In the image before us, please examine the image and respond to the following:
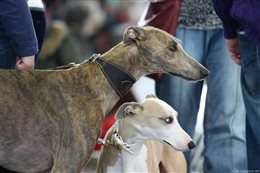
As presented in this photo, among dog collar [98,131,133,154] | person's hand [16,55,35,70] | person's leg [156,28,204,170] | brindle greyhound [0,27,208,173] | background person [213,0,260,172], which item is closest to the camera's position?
brindle greyhound [0,27,208,173]

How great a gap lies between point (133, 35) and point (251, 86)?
0.77 meters

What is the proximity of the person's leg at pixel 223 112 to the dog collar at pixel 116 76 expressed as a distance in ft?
3.26

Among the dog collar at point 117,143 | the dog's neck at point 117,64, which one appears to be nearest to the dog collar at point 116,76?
the dog's neck at point 117,64

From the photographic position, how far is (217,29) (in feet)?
11.6

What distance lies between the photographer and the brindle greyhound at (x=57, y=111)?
8.30 ft

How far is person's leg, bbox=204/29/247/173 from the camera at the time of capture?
3.54m

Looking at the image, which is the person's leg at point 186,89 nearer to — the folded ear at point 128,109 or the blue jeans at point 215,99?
the blue jeans at point 215,99

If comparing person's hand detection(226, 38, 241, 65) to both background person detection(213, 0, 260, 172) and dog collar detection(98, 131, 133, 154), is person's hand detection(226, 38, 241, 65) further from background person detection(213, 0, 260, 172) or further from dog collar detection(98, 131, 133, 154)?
dog collar detection(98, 131, 133, 154)

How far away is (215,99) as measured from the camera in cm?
361

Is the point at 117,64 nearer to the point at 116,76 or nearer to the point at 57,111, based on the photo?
the point at 116,76

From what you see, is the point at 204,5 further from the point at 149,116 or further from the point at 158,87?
the point at 149,116

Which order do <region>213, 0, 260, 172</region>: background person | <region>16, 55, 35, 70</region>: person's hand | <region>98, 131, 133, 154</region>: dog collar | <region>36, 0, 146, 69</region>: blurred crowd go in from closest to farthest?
<region>16, 55, 35, 70</region>: person's hand → <region>213, 0, 260, 172</region>: background person → <region>98, 131, 133, 154</region>: dog collar → <region>36, 0, 146, 69</region>: blurred crowd

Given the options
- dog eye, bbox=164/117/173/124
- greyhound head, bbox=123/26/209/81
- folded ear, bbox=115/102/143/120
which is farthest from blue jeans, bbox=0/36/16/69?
dog eye, bbox=164/117/173/124

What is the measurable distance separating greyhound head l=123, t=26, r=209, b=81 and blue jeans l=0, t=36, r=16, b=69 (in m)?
0.51
